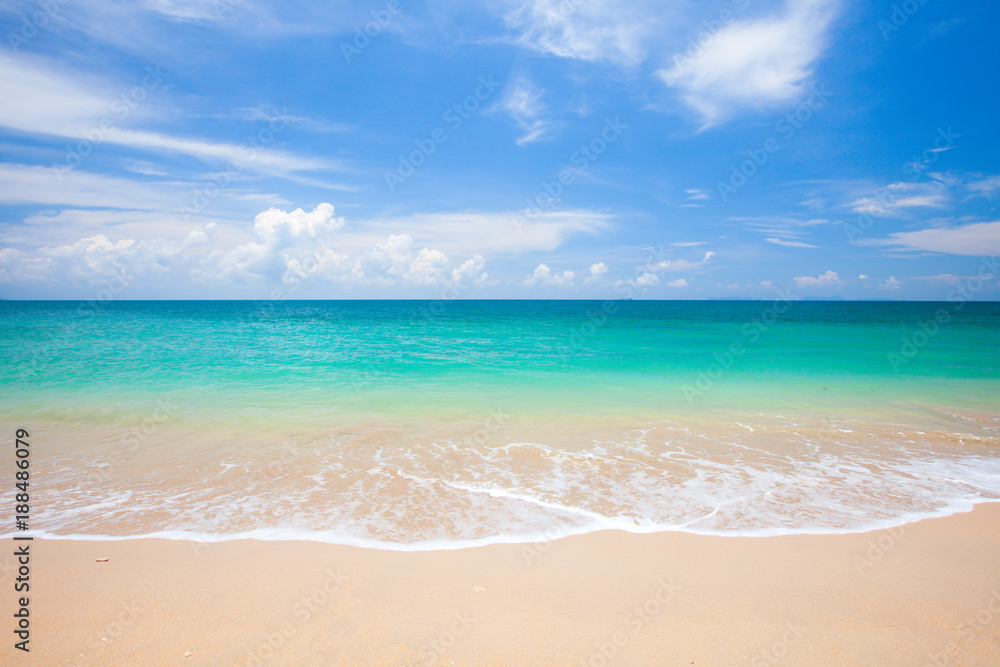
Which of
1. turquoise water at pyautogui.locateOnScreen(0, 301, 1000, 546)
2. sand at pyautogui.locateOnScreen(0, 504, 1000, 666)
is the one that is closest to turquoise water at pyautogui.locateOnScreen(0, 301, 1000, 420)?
turquoise water at pyautogui.locateOnScreen(0, 301, 1000, 546)

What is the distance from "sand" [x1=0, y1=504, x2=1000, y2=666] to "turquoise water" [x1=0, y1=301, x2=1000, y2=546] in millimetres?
512

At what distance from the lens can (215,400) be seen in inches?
468

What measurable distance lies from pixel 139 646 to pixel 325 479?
136 inches

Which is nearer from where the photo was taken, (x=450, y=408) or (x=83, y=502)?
(x=83, y=502)

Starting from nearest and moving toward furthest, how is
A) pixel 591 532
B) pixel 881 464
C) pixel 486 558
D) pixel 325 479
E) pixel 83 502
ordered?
pixel 486 558 → pixel 591 532 → pixel 83 502 → pixel 325 479 → pixel 881 464

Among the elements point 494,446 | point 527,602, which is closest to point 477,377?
point 494,446

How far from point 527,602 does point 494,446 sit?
14.9ft

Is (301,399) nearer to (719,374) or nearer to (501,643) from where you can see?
(501,643)

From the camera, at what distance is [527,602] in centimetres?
399

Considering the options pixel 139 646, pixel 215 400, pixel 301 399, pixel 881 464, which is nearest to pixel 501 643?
pixel 139 646

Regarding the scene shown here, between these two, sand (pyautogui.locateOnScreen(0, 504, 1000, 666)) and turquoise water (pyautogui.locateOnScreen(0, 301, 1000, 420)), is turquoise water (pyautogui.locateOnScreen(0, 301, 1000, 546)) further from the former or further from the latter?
sand (pyautogui.locateOnScreen(0, 504, 1000, 666))

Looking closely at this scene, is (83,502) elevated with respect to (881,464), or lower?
lower

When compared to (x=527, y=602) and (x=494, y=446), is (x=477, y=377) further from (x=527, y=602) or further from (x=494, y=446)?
(x=527, y=602)

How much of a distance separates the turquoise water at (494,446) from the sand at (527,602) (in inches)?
20.1
